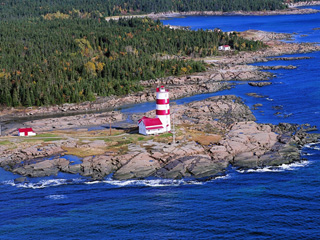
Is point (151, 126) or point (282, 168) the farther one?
point (151, 126)

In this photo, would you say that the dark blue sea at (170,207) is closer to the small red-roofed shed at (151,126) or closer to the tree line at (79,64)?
the small red-roofed shed at (151,126)

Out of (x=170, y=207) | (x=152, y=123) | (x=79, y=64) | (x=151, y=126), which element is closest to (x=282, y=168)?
(x=170, y=207)

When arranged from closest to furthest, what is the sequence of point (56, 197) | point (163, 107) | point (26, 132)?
1. point (56, 197)
2. point (163, 107)
3. point (26, 132)

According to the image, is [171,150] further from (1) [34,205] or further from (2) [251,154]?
(1) [34,205]

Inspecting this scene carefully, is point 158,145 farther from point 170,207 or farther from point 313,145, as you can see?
point 313,145

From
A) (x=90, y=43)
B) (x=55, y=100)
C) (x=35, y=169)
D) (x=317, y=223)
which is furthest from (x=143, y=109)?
(x=90, y=43)

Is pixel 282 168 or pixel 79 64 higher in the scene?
pixel 79 64
